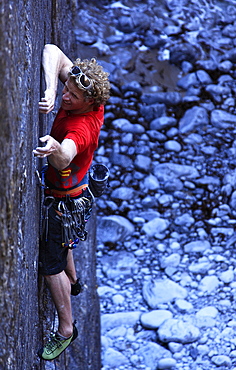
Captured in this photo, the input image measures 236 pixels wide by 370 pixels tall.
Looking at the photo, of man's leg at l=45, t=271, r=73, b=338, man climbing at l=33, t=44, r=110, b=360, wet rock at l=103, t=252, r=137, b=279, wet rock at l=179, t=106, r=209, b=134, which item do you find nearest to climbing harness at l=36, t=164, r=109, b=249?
man climbing at l=33, t=44, r=110, b=360

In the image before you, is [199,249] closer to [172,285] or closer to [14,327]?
[172,285]

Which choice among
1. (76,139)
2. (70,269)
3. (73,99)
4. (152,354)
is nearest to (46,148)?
(76,139)

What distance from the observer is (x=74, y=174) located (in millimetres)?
3266

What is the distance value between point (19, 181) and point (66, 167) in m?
0.74

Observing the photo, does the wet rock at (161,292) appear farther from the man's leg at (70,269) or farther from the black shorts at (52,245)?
the black shorts at (52,245)

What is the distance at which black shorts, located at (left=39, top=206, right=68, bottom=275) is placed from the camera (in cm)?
335

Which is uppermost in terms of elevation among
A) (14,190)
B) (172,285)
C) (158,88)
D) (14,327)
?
(14,190)

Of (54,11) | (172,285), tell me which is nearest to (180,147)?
(172,285)

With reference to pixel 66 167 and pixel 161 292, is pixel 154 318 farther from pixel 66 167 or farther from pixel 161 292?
pixel 66 167

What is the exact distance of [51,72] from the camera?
129 inches

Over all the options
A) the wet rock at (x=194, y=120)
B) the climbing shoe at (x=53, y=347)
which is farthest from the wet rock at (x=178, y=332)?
the wet rock at (x=194, y=120)

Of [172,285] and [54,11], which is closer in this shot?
[54,11]

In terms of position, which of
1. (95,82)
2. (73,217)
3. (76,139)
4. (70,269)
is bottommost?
(70,269)

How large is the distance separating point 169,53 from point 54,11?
638 cm
